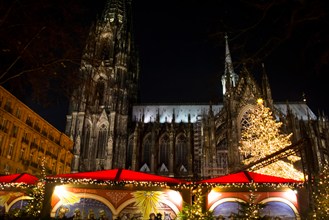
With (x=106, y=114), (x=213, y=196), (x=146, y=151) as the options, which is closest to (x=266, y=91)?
(x=146, y=151)

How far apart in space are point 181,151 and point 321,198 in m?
33.1

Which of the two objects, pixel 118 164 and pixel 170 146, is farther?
pixel 170 146

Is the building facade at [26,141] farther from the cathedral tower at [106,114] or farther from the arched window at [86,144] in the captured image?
the cathedral tower at [106,114]

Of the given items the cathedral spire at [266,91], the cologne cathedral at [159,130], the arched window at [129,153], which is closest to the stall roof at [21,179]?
the cologne cathedral at [159,130]

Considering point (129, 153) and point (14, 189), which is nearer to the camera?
point (14, 189)

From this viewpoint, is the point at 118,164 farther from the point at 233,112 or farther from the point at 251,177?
the point at 251,177

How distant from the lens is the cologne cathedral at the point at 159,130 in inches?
1410

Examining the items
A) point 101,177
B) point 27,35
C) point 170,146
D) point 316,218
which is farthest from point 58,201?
point 170,146

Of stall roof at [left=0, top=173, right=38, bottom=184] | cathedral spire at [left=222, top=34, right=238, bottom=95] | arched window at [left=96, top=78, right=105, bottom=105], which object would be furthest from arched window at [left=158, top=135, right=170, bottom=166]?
stall roof at [left=0, top=173, right=38, bottom=184]

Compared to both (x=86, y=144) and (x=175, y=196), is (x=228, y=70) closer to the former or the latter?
→ (x=175, y=196)

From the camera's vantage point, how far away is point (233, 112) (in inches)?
1446

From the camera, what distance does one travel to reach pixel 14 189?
527 inches

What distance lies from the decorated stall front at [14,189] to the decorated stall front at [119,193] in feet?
5.59

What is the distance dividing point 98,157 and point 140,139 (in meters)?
6.22
